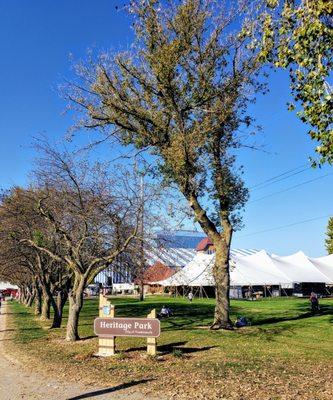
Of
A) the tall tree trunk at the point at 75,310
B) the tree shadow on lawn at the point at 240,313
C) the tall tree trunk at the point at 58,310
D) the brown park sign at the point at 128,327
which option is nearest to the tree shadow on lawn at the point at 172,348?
the brown park sign at the point at 128,327

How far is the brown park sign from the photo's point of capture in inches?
533

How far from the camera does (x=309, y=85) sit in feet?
24.5

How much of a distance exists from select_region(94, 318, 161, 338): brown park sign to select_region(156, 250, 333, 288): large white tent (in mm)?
33654

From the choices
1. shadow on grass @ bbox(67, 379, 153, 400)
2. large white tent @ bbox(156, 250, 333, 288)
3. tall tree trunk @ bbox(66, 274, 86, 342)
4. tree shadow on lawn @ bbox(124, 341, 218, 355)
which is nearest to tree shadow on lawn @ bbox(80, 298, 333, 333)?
tall tree trunk @ bbox(66, 274, 86, 342)

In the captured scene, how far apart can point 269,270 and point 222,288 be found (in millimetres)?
35510

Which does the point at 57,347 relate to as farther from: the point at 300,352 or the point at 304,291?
the point at 304,291

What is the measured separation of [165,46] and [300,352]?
444 inches

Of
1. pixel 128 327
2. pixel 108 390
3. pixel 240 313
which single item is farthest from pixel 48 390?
pixel 240 313

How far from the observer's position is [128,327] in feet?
45.7

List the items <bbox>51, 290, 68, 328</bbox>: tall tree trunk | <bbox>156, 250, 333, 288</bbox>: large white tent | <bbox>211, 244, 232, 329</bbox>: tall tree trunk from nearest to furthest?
<bbox>211, 244, 232, 329</bbox>: tall tree trunk, <bbox>51, 290, 68, 328</bbox>: tall tree trunk, <bbox>156, 250, 333, 288</bbox>: large white tent

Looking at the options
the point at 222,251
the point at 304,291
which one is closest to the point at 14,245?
the point at 222,251

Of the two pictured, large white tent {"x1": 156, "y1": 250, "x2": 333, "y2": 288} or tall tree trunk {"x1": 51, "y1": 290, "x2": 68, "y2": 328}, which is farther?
large white tent {"x1": 156, "y1": 250, "x2": 333, "y2": 288}

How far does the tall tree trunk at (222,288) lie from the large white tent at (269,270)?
1133 inches

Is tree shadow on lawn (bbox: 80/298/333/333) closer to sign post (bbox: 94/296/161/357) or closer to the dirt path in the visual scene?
sign post (bbox: 94/296/161/357)
